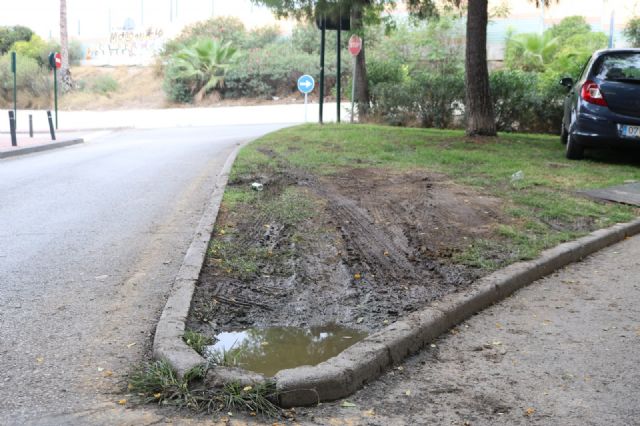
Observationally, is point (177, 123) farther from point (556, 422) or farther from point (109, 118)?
point (556, 422)

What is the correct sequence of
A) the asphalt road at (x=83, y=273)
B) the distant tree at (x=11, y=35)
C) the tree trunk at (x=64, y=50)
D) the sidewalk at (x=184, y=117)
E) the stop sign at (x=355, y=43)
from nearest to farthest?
the asphalt road at (x=83, y=273)
the stop sign at (x=355, y=43)
the sidewalk at (x=184, y=117)
the tree trunk at (x=64, y=50)
the distant tree at (x=11, y=35)

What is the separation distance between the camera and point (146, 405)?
3119 millimetres

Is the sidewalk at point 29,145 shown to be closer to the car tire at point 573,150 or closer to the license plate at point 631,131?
the car tire at point 573,150

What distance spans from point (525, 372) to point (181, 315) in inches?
76.0

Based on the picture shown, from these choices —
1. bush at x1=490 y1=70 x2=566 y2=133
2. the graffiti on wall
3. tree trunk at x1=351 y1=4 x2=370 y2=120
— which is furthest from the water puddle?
the graffiti on wall

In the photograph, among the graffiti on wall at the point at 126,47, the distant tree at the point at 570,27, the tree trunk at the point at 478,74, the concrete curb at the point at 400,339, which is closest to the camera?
the concrete curb at the point at 400,339

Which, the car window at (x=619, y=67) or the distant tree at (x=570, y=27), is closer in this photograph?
the car window at (x=619, y=67)

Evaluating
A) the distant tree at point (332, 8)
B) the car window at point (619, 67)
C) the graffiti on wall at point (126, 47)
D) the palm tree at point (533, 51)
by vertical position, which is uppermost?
the graffiti on wall at point (126, 47)

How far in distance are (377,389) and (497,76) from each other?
13.3 metres

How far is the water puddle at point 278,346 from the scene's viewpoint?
3.61 metres

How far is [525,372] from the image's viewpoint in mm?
3584

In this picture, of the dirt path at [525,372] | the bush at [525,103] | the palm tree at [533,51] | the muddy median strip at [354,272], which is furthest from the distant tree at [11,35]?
the dirt path at [525,372]

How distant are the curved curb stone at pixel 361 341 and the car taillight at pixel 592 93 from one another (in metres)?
5.29

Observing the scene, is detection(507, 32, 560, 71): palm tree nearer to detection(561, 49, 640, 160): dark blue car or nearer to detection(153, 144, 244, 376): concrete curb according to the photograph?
detection(561, 49, 640, 160): dark blue car
